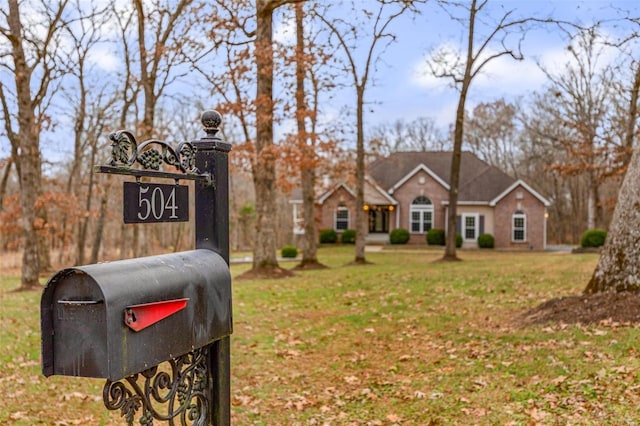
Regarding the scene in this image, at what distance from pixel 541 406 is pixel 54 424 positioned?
167 inches

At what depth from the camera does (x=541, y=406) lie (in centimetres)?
514

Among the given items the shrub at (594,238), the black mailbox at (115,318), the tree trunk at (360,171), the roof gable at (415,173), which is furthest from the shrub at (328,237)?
the black mailbox at (115,318)

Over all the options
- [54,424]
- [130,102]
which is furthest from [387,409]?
[130,102]

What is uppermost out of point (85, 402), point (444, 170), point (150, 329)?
point (444, 170)

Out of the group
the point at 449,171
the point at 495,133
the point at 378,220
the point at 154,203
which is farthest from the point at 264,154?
the point at 495,133

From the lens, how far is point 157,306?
9.06 ft

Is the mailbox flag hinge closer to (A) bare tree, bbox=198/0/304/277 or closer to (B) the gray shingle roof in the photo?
(A) bare tree, bbox=198/0/304/277

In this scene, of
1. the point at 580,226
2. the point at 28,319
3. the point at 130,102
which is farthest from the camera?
the point at 580,226

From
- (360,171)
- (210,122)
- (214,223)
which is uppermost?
(360,171)

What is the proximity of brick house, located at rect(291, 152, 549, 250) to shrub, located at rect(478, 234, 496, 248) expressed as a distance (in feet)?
2.71

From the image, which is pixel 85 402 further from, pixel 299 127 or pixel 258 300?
pixel 299 127

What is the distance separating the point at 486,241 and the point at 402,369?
1112 inches

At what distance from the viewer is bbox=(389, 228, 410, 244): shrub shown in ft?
114

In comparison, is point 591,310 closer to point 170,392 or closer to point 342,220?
point 170,392
